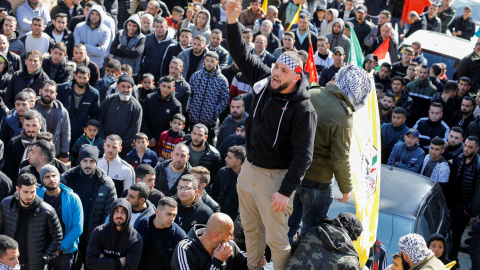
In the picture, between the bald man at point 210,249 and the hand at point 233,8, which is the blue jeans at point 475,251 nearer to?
the bald man at point 210,249

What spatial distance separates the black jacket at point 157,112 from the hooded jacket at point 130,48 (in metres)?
1.81

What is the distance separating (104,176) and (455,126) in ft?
19.3

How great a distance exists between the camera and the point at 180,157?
33.0ft

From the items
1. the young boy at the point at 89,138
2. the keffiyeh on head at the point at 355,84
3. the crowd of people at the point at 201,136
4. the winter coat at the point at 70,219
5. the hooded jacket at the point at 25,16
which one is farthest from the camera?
the hooded jacket at the point at 25,16

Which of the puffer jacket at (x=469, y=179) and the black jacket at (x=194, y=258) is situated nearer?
the black jacket at (x=194, y=258)

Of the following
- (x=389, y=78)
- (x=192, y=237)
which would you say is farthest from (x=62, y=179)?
(x=389, y=78)

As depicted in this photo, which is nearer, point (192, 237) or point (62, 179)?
point (192, 237)

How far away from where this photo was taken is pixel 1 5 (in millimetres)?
14820

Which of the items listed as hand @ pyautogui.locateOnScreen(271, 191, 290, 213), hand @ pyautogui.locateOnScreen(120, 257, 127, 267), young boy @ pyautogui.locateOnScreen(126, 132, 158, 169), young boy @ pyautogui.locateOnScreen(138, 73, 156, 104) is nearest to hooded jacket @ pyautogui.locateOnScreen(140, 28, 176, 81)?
young boy @ pyautogui.locateOnScreen(138, 73, 156, 104)

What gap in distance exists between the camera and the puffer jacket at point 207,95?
12.6 m

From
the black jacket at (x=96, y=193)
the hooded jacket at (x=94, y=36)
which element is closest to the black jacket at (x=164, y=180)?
the black jacket at (x=96, y=193)

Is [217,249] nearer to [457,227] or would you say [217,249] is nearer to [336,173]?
[336,173]

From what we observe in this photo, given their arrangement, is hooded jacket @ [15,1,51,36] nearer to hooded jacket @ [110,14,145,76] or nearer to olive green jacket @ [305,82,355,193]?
hooded jacket @ [110,14,145,76]

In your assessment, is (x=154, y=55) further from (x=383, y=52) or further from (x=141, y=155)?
(x=383, y=52)
